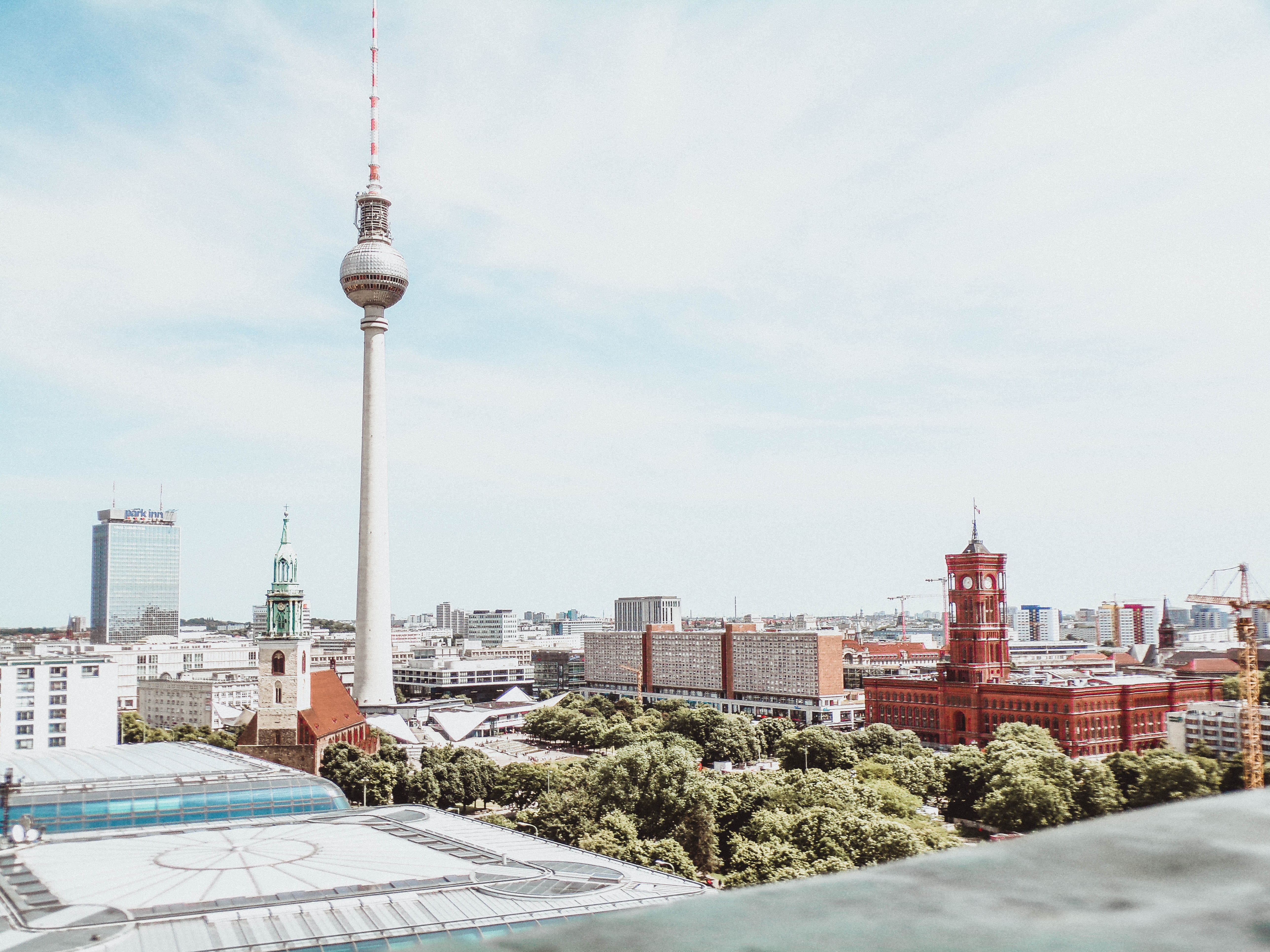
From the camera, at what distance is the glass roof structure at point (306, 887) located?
2081cm

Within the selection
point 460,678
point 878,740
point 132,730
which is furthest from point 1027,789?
point 460,678

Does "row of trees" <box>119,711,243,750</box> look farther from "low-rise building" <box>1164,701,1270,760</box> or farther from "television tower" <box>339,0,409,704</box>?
"low-rise building" <box>1164,701,1270,760</box>

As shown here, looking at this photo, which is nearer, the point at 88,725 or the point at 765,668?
the point at 88,725

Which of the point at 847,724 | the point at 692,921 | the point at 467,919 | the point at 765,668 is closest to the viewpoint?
the point at 692,921

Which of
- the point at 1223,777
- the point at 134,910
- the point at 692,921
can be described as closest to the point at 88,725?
the point at 134,910

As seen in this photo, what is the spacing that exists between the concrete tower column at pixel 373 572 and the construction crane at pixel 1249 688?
63.0 m

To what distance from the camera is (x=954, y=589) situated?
260 feet

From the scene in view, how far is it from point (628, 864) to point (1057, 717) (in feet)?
166

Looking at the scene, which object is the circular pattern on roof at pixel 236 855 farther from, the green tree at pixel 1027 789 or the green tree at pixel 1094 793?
the green tree at pixel 1094 793

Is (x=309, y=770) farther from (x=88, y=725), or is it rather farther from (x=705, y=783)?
(x=705, y=783)

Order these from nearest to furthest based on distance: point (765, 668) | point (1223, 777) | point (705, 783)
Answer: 1. point (705, 783)
2. point (1223, 777)
3. point (765, 668)

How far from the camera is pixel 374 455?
297ft

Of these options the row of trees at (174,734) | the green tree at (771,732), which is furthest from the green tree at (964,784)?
the row of trees at (174,734)

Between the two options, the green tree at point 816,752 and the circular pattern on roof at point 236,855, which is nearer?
the circular pattern on roof at point 236,855
